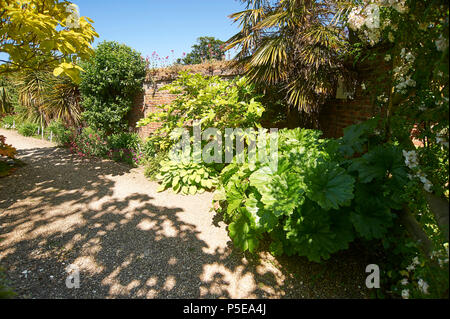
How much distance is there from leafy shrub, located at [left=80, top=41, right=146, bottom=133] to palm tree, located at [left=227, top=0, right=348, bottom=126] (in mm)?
3293

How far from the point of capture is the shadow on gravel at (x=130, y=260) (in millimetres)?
2006

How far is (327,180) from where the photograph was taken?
186 centimetres

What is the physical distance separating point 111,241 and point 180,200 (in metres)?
1.33

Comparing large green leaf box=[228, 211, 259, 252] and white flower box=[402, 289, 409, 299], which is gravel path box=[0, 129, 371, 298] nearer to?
large green leaf box=[228, 211, 259, 252]

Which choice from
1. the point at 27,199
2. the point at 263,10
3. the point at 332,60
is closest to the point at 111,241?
the point at 27,199

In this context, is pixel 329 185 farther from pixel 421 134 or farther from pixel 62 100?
pixel 62 100

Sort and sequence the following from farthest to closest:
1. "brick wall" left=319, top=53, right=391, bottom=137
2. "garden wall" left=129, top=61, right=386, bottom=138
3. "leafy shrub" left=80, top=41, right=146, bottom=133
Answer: "leafy shrub" left=80, top=41, right=146, bottom=133
"garden wall" left=129, top=61, right=386, bottom=138
"brick wall" left=319, top=53, right=391, bottom=137

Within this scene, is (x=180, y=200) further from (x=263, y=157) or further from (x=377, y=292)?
(x=377, y=292)

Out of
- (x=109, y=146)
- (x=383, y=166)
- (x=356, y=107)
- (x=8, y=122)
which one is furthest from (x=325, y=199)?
(x=8, y=122)

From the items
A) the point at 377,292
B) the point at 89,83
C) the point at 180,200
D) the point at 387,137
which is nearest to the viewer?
the point at 377,292

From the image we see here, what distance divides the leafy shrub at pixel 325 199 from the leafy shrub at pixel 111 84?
527cm

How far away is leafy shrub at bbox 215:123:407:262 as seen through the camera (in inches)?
67.9

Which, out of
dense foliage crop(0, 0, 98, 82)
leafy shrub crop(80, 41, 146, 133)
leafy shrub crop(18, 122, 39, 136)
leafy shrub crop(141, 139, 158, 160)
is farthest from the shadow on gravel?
leafy shrub crop(18, 122, 39, 136)
